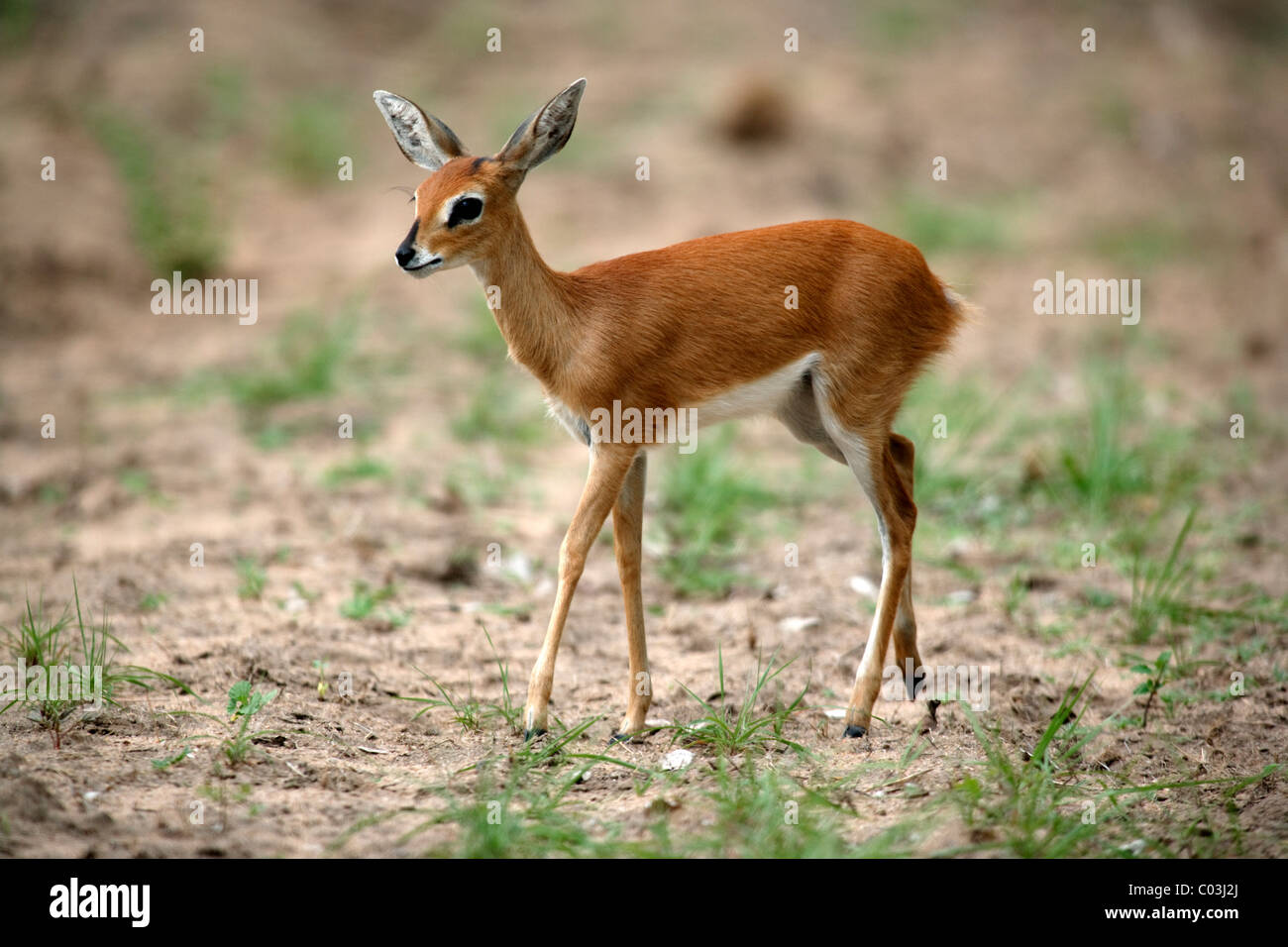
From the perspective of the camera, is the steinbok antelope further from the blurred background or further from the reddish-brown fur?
the blurred background

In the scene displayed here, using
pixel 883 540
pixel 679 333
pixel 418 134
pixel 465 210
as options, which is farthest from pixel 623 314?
pixel 883 540

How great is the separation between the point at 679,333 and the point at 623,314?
22cm

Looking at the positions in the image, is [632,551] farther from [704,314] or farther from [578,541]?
[704,314]

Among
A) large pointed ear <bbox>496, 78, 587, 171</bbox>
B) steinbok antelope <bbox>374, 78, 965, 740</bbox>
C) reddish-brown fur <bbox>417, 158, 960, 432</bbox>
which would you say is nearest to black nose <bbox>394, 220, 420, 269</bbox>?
steinbok antelope <bbox>374, 78, 965, 740</bbox>

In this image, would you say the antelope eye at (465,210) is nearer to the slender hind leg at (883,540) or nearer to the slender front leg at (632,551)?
the slender front leg at (632,551)

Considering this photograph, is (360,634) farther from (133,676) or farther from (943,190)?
(943,190)

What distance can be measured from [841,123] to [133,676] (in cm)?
1090

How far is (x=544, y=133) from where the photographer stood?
4.44 m

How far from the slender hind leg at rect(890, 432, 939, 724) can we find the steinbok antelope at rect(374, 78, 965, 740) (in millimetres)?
102

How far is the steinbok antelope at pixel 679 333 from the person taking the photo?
14.6 feet

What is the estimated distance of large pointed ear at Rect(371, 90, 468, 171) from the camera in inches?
179

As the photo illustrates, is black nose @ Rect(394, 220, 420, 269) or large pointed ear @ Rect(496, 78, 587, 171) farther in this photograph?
large pointed ear @ Rect(496, 78, 587, 171)

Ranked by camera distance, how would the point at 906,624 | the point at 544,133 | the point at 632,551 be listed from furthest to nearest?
the point at 906,624 < the point at 632,551 < the point at 544,133
